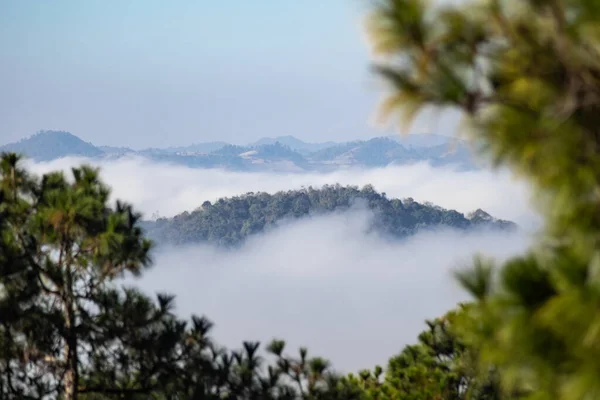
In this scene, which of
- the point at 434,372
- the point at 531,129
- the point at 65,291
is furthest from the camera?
the point at 434,372

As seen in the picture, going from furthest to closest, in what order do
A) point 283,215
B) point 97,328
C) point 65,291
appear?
point 283,215, point 97,328, point 65,291

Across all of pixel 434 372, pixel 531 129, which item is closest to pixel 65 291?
pixel 434 372

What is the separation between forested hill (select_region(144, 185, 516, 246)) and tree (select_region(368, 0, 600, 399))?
157387 millimetres

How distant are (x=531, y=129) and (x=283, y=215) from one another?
162700 millimetres

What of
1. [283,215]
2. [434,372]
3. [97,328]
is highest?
[97,328]

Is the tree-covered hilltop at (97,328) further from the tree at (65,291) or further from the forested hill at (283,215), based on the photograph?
the forested hill at (283,215)

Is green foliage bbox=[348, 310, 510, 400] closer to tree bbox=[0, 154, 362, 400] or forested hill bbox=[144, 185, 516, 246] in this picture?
tree bbox=[0, 154, 362, 400]

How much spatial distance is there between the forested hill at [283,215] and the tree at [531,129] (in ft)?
516

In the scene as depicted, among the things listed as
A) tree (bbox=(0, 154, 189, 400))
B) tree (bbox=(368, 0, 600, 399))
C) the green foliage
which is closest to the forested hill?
the green foliage

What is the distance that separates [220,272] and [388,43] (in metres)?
190

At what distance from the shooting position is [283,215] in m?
165

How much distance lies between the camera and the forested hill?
163 metres

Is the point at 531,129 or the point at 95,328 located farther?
the point at 95,328

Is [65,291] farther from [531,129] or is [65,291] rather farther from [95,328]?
[531,129]
